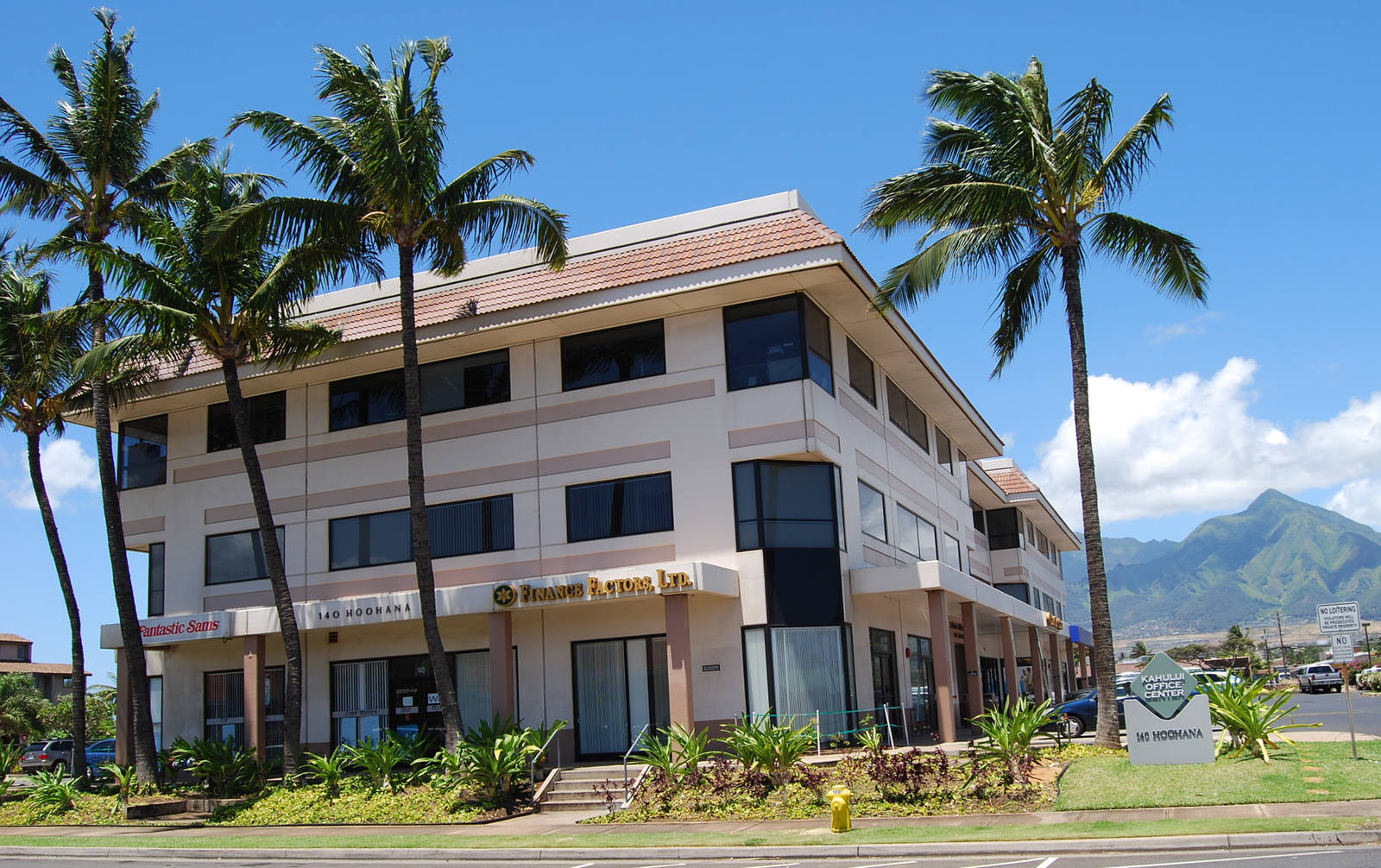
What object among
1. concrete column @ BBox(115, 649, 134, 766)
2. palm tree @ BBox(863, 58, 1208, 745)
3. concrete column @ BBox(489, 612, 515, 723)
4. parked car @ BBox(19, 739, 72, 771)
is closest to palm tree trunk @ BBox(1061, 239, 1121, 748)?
palm tree @ BBox(863, 58, 1208, 745)

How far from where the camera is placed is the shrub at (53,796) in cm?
2381

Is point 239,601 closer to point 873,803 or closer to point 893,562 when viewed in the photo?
point 893,562

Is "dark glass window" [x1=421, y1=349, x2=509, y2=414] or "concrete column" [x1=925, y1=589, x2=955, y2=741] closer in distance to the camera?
"concrete column" [x1=925, y1=589, x2=955, y2=741]

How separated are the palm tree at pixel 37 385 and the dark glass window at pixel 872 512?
1807cm

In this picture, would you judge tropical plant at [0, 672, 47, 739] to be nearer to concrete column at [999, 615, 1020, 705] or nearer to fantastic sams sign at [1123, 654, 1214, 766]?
concrete column at [999, 615, 1020, 705]

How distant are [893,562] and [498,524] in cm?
965

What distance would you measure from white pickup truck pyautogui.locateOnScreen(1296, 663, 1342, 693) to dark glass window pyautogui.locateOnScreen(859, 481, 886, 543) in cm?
4621

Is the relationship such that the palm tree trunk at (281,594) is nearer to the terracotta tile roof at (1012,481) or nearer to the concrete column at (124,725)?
the concrete column at (124,725)

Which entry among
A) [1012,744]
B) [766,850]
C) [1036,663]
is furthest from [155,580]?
[1036,663]

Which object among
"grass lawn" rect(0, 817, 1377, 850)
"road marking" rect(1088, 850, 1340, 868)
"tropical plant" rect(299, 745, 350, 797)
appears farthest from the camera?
"tropical plant" rect(299, 745, 350, 797)

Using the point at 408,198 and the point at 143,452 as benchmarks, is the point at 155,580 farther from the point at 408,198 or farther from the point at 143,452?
the point at 408,198

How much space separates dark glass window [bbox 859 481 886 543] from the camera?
26.6m

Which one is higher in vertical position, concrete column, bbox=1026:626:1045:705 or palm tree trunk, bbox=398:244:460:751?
palm tree trunk, bbox=398:244:460:751

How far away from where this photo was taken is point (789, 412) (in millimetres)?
23562
